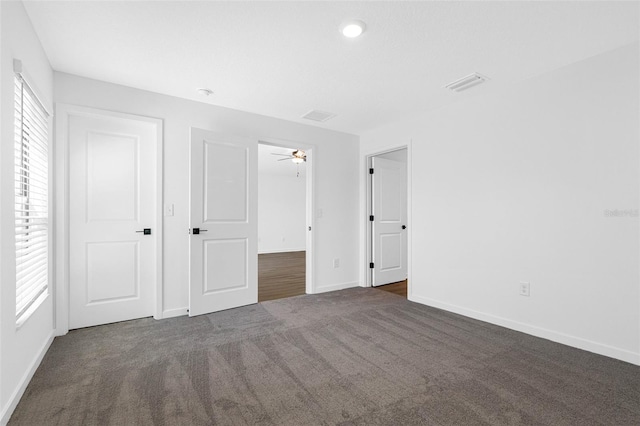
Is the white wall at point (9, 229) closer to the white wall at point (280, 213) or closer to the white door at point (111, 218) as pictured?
the white door at point (111, 218)

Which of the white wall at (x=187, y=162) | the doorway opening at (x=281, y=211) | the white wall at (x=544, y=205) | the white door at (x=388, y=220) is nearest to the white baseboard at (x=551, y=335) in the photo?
the white wall at (x=544, y=205)

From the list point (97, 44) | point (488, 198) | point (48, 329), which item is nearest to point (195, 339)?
point (48, 329)

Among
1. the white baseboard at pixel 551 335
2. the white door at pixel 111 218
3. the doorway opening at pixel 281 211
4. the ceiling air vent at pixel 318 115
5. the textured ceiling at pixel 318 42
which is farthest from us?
the doorway opening at pixel 281 211

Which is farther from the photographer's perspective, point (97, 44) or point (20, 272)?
point (97, 44)

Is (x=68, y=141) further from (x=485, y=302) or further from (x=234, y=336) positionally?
(x=485, y=302)

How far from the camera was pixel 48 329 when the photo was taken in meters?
2.48

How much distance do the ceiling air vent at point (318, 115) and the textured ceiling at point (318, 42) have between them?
1.85ft

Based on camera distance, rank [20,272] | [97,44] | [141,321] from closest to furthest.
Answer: [20,272] < [97,44] < [141,321]

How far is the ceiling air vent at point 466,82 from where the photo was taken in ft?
9.07

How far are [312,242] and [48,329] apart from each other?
2.81 meters

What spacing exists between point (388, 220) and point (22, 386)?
14.0 ft

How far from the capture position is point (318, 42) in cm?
223

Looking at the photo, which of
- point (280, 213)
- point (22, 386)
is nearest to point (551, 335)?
point (22, 386)

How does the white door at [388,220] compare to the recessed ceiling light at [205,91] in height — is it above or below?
below
